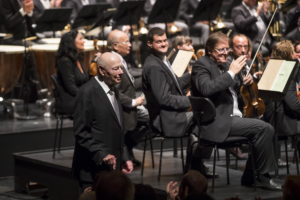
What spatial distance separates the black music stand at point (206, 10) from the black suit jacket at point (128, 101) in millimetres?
3226

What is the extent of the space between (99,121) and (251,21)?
18.9ft

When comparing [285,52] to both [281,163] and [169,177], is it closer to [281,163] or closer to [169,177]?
[281,163]

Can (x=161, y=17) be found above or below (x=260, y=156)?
above

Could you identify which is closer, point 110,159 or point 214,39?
point 110,159

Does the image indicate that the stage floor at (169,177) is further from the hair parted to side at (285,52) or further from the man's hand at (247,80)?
the hair parted to side at (285,52)

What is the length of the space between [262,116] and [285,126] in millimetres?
265

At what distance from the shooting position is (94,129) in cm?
704

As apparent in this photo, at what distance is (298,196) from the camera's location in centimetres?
474

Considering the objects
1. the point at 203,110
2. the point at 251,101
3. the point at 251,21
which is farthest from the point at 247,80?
the point at 251,21

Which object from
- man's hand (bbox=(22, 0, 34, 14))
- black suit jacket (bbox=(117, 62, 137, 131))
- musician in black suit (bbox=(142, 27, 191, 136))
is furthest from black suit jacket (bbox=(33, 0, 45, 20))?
musician in black suit (bbox=(142, 27, 191, 136))

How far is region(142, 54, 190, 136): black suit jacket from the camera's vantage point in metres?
7.84

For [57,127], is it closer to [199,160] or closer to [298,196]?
[199,160]

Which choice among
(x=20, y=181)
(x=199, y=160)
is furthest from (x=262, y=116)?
(x=20, y=181)

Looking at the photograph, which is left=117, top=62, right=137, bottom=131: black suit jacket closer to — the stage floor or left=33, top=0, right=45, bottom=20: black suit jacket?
the stage floor
